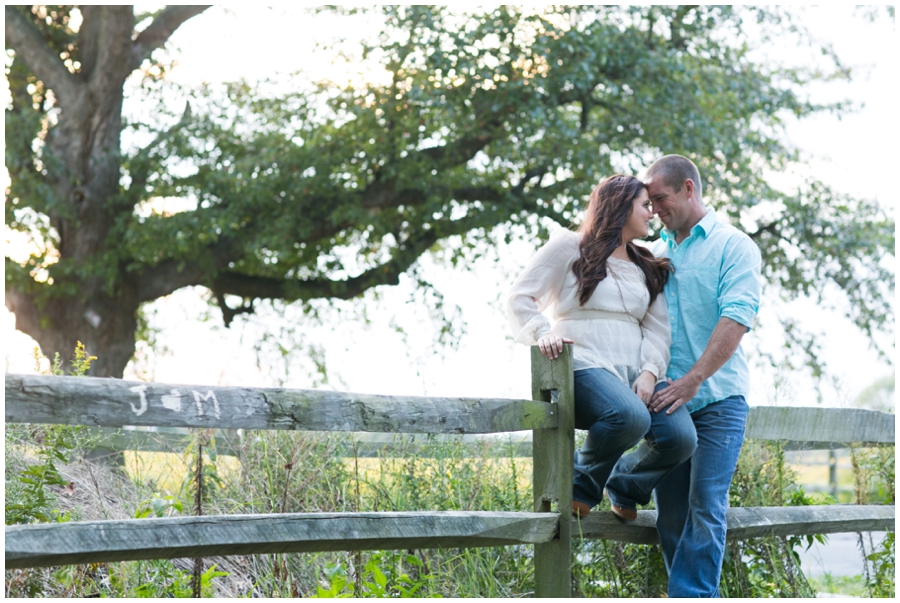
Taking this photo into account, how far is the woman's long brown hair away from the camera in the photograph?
3.24 metres

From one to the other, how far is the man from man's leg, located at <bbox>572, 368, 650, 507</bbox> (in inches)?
6.4

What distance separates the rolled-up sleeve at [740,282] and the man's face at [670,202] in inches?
10.1

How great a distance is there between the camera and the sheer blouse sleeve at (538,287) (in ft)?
10.5

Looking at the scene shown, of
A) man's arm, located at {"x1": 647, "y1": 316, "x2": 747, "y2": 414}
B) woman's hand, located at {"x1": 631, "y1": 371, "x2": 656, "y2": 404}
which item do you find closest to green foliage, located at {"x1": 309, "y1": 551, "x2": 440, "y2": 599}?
woman's hand, located at {"x1": 631, "y1": 371, "x2": 656, "y2": 404}

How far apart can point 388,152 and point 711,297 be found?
656 cm

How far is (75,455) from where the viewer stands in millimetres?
3859

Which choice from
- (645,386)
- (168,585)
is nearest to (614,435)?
(645,386)

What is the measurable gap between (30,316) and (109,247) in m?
1.35

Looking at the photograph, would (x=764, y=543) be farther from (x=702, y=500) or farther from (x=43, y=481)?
(x=43, y=481)

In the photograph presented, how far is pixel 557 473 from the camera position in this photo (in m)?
3.16

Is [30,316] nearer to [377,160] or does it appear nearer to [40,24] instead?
[40,24]

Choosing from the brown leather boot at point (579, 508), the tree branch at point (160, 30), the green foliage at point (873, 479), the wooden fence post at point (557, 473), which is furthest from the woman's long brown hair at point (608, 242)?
the tree branch at point (160, 30)

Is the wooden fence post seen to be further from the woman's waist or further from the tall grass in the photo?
the tall grass

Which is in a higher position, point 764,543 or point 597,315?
point 597,315
